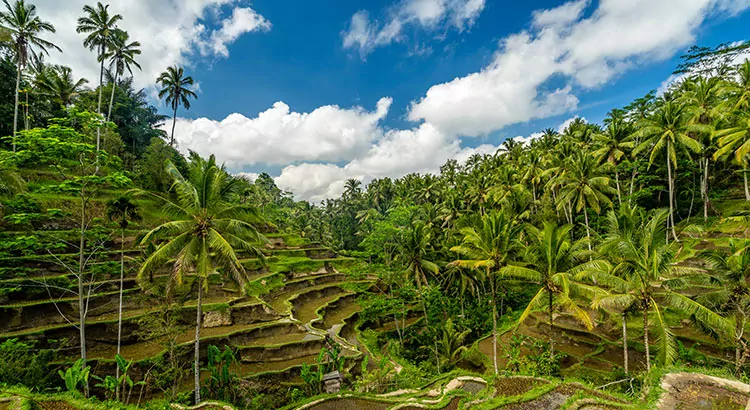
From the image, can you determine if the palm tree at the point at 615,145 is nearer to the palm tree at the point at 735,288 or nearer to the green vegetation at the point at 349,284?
the green vegetation at the point at 349,284

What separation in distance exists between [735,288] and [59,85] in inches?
1970

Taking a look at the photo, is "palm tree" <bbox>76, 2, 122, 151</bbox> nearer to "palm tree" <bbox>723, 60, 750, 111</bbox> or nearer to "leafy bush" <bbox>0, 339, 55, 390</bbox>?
"leafy bush" <bbox>0, 339, 55, 390</bbox>

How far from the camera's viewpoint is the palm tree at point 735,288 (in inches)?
431

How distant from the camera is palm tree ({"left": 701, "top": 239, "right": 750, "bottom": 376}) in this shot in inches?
431

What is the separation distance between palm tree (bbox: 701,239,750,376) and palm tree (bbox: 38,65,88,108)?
147 feet

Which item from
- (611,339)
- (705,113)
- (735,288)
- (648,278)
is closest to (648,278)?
(648,278)

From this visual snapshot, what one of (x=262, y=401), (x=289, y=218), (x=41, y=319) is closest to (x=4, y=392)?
(x=262, y=401)

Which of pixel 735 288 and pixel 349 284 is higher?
pixel 735 288

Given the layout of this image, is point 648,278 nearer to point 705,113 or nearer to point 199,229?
point 199,229

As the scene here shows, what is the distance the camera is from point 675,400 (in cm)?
742

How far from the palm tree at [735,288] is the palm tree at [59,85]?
44755 mm

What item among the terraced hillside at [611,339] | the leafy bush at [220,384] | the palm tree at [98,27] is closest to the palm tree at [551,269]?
the terraced hillside at [611,339]

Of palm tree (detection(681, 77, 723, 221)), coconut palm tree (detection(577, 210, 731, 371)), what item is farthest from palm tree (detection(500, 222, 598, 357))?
palm tree (detection(681, 77, 723, 221))

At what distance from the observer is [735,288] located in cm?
1121
